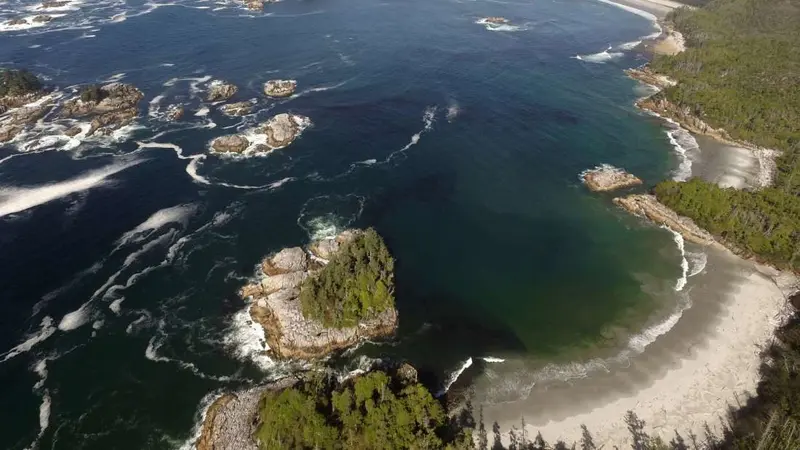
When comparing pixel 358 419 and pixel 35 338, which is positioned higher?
pixel 358 419

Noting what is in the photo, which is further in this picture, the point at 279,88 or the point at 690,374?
the point at 279,88

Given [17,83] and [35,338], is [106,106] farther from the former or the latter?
[35,338]

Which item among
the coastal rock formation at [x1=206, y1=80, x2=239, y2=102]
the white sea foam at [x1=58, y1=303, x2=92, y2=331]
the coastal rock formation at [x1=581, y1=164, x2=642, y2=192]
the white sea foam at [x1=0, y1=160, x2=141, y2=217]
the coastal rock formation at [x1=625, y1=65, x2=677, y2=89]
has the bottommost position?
the white sea foam at [x1=58, y1=303, x2=92, y2=331]

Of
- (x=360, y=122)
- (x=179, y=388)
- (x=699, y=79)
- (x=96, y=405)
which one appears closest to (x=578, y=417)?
(x=179, y=388)

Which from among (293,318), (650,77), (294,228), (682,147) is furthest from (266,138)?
(650,77)

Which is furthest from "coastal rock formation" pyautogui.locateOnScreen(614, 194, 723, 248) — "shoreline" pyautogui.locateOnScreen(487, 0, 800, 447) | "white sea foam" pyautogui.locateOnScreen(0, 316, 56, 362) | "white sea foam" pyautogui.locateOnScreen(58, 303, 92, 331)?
"white sea foam" pyautogui.locateOnScreen(0, 316, 56, 362)

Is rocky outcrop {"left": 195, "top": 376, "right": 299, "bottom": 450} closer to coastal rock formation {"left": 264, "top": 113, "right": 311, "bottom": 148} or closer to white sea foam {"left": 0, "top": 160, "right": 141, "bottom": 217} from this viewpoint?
white sea foam {"left": 0, "top": 160, "right": 141, "bottom": 217}
